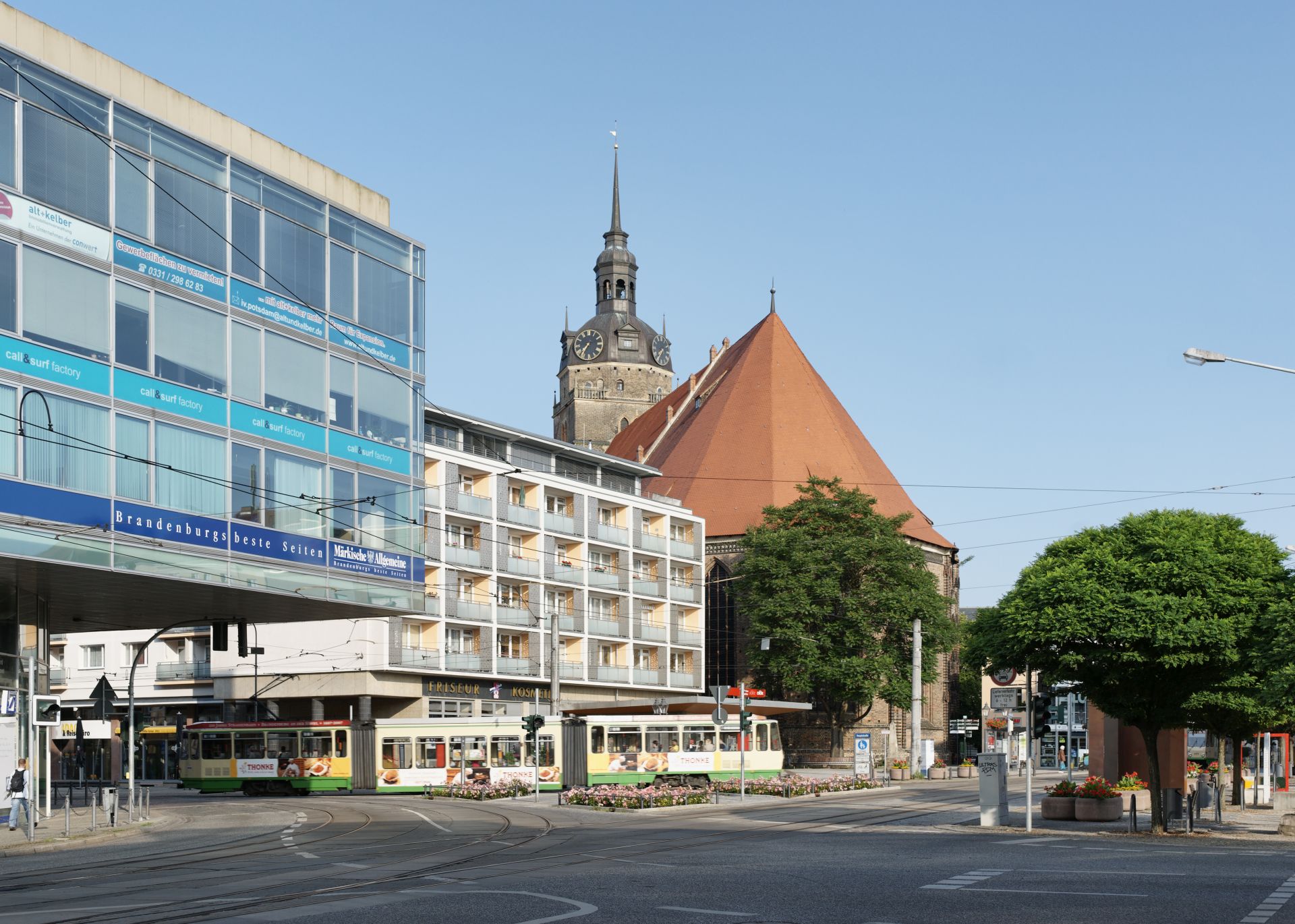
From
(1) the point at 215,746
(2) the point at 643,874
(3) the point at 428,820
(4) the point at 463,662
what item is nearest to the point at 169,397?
(3) the point at 428,820

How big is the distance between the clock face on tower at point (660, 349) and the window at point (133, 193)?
359 feet

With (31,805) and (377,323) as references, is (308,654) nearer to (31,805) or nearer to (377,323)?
(377,323)

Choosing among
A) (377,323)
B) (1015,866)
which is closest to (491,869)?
(1015,866)

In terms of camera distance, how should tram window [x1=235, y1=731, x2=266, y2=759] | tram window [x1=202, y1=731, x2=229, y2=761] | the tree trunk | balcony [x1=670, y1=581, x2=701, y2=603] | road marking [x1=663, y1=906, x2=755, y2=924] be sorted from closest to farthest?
road marking [x1=663, y1=906, x2=755, y2=924], the tree trunk, tram window [x1=235, y1=731, x2=266, y2=759], tram window [x1=202, y1=731, x2=229, y2=761], balcony [x1=670, y1=581, x2=701, y2=603]

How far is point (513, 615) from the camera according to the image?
68.8 metres

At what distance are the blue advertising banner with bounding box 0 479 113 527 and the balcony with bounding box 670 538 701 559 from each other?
51599 mm

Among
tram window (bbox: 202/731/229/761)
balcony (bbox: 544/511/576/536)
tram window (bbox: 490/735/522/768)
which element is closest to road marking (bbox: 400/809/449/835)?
tram window (bbox: 490/735/522/768)

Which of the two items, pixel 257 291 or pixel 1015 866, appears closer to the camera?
pixel 1015 866

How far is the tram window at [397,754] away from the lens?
48.0 m

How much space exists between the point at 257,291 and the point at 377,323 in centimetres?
435

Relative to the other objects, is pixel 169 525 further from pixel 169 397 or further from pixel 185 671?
pixel 185 671

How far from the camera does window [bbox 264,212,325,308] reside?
34406 mm

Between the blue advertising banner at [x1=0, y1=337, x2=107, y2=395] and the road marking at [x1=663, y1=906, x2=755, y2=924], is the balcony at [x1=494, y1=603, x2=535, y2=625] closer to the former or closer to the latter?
the blue advertising banner at [x1=0, y1=337, x2=107, y2=395]

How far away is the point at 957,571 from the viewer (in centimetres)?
9325
